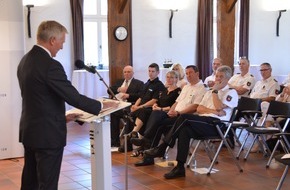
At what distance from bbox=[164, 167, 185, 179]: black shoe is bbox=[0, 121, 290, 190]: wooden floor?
6 centimetres

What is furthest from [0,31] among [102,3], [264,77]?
[102,3]

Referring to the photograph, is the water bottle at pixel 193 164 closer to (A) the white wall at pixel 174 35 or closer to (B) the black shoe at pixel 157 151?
(B) the black shoe at pixel 157 151

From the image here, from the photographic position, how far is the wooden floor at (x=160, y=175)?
13.8ft

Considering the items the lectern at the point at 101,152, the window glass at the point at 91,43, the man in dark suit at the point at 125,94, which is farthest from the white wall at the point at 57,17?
the lectern at the point at 101,152

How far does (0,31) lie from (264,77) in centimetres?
363

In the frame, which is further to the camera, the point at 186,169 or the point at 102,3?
the point at 102,3

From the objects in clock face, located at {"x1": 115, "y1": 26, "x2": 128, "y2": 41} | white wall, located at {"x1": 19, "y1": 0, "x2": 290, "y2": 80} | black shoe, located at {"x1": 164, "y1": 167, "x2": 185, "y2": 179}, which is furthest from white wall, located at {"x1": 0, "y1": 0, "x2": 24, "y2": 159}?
white wall, located at {"x1": 19, "y1": 0, "x2": 290, "y2": 80}

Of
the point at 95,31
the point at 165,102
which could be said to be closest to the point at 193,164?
the point at 165,102

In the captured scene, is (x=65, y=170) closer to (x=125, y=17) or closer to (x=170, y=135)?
(x=170, y=135)

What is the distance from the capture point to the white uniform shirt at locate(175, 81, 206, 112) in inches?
204

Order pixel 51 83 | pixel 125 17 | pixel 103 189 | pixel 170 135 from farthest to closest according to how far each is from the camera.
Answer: pixel 125 17 → pixel 170 135 → pixel 103 189 → pixel 51 83

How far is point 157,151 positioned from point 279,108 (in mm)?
1491

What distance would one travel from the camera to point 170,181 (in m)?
4.36

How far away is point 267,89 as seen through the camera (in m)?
6.09
